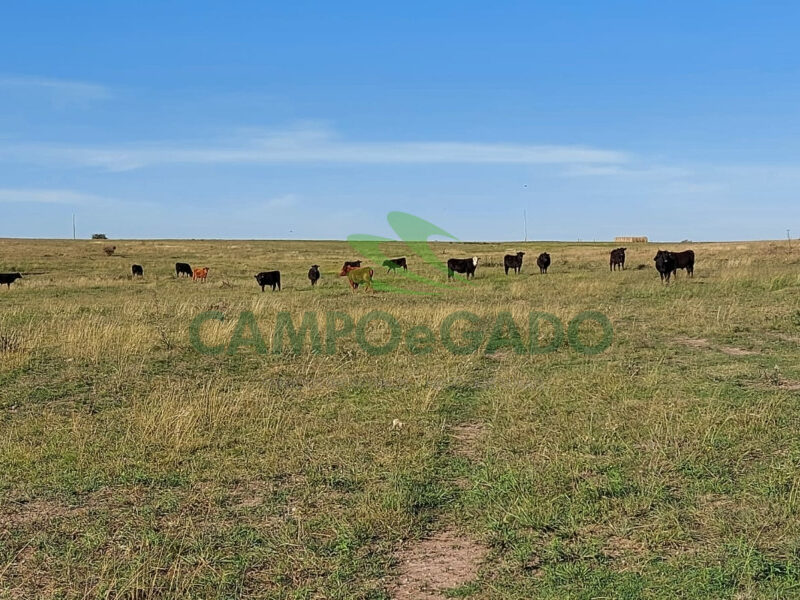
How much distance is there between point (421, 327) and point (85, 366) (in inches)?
240

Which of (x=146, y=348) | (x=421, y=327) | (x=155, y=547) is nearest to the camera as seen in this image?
(x=155, y=547)

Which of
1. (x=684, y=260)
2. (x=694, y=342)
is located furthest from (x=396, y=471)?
(x=684, y=260)

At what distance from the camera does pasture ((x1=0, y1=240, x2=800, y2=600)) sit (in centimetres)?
380

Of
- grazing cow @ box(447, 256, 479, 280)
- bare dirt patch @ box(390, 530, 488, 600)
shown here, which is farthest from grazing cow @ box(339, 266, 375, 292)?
bare dirt patch @ box(390, 530, 488, 600)

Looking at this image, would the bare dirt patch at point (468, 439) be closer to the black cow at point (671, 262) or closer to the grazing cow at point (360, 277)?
the grazing cow at point (360, 277)

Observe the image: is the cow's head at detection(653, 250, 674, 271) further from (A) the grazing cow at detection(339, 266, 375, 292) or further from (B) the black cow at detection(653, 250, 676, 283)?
(A) the grazing cow at detection(339, 266, 375, 292)

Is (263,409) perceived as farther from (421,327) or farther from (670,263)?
(670,263)

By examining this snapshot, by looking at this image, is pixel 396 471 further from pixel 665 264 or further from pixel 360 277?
pixel 665 264

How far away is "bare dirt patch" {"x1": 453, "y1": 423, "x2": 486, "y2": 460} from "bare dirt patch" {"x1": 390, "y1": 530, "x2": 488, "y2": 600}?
5.24 feet

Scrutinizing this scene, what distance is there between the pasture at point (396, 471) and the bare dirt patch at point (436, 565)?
15 millimetres

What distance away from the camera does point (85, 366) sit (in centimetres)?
987

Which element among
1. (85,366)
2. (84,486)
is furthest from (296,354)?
(84,486)

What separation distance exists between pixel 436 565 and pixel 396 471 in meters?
1.50

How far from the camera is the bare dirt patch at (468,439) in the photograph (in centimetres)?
599
